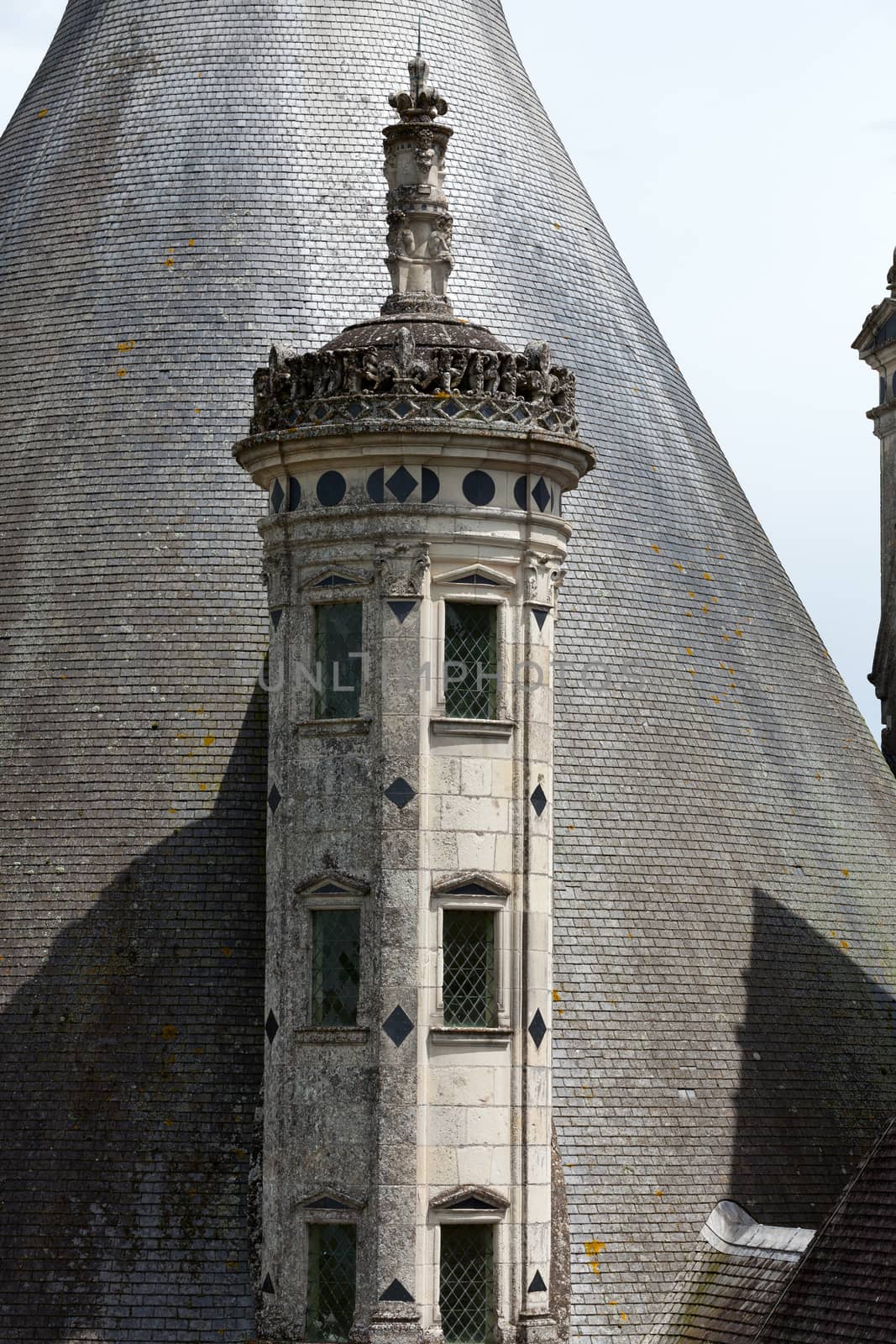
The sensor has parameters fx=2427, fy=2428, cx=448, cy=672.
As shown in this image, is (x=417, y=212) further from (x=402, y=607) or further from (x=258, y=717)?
(x=258, y=717)

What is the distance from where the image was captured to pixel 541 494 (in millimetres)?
25312

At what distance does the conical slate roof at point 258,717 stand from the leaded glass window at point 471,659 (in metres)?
5.90

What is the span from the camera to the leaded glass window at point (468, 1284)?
23859 mm

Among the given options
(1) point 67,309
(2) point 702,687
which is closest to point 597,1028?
(2) point 702,687

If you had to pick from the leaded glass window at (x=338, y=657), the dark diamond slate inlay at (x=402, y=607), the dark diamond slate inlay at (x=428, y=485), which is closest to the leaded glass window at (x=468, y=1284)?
the leaded glass window at (x=338, y=657)

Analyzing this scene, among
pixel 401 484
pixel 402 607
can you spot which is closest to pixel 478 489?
pixel 401 484

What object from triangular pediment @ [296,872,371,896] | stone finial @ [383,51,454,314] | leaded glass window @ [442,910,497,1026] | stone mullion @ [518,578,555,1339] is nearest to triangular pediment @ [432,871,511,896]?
leaded glass window @ [442,910,497,1026]

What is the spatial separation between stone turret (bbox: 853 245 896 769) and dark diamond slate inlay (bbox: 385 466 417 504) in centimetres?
1376

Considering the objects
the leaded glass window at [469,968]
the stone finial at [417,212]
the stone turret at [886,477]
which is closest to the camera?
the leaded glass window at [469,968]

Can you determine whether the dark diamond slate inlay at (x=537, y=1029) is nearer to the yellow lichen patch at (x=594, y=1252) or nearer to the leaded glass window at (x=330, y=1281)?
the leaded glass window at (x=330, y=1281)

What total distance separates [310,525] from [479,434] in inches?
78.5

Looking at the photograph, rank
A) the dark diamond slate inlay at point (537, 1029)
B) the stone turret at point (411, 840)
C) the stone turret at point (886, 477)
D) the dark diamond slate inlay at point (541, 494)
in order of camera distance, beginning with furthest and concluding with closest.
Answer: the stone turret at point (886, 477)
the dark diamond slate inlay at point (541, 494)
the dark diamond slate inlay at point (537, 1029)
the stone turret at point (411, 840)

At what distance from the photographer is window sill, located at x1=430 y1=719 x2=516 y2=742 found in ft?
80.2

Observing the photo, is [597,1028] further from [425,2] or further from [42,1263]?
[425,2]
